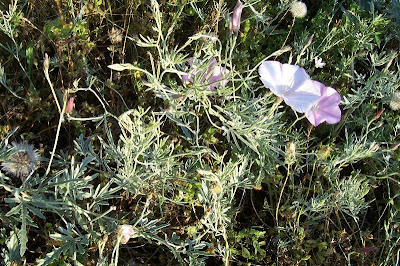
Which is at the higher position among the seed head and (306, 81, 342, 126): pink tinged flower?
the seed head

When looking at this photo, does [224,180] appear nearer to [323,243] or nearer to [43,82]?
[323,243]

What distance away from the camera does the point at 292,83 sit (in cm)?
154

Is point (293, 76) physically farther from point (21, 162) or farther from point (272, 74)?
point (21, 162)

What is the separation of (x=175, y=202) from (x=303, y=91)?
55 centimetres

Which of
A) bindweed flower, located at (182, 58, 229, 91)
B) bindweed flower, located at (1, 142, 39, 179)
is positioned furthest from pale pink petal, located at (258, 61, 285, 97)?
bindweed flower, located at (1, 142, 39, 179)

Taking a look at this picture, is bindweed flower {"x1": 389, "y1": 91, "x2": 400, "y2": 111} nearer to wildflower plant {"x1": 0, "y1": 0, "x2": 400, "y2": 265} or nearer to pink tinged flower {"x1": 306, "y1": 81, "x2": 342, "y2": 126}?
wildflower plant {"x1": 0, "y1": 0, "x2": 400, "y2": 265}

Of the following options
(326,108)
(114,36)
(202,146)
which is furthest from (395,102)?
(114,36)

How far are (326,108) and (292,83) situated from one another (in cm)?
16

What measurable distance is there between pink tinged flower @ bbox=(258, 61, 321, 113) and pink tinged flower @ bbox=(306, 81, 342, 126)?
55 millimetres

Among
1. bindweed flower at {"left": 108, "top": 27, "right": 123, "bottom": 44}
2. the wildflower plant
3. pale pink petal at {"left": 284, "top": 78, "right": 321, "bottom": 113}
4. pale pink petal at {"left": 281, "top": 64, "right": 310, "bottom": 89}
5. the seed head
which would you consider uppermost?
the seed head

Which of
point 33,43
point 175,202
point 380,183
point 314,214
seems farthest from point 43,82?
point 380,183

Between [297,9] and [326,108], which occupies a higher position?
[297,9]

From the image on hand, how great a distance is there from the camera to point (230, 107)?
1.46 m

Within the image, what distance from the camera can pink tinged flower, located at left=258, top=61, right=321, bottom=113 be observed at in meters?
1.44
